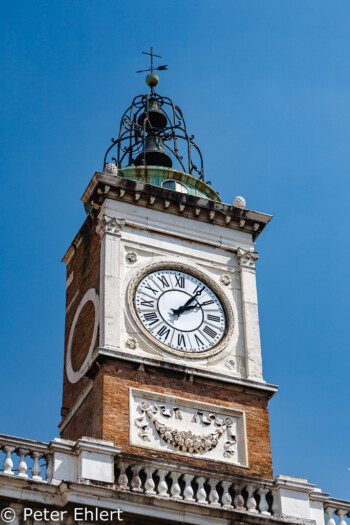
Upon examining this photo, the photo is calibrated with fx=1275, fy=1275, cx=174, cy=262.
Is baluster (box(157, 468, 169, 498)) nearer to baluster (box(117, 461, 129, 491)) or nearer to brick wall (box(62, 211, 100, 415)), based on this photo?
baluster (box(117, 461, 129, 491))

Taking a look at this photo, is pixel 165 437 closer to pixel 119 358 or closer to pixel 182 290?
pixel 119 358

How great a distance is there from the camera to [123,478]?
911 inches

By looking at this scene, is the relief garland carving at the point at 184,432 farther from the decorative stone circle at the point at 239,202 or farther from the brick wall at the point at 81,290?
the decorative stone circle at the point at 239,202

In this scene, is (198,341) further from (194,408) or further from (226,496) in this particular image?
(226,496)

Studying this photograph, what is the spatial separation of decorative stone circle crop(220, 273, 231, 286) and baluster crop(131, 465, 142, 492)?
6512mm

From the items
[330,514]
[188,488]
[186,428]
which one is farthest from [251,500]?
[186,428]

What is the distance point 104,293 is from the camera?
27250 millimetres

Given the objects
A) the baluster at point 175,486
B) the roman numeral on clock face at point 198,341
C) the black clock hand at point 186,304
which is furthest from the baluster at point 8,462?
the black clock hand at point 186,304

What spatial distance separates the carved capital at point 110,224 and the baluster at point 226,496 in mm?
6783

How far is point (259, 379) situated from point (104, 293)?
3826mm

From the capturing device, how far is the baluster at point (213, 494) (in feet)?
77.2

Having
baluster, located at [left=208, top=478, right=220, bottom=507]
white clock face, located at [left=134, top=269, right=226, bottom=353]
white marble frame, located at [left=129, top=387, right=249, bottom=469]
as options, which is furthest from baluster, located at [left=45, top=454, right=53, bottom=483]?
white clock face, located at [left=134, top=269, right=226, bottom=353]

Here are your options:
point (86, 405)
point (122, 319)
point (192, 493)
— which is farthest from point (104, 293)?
point (192, 493)

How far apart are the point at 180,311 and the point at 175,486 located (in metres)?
5.33
